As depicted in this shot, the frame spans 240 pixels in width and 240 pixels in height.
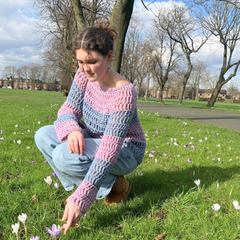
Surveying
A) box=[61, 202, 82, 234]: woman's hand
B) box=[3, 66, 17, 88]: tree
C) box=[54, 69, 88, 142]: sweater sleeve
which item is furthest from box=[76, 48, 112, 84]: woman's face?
box=[3, 66, 17, 88]: tree

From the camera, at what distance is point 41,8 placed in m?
18.0

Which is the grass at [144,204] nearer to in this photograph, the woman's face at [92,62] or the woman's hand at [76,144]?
the woman's hand at [76,144]

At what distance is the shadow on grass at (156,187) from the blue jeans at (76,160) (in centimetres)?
27

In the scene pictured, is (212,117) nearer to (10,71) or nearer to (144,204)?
(144,204)

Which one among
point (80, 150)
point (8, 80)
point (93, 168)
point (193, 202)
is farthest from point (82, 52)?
point (8, 80)

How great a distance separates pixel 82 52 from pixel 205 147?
3.96m

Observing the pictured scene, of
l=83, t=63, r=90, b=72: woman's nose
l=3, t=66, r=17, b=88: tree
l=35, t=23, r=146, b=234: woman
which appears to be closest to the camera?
l=35, t=23, r=146, b=234: woman

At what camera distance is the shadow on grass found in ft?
6.77

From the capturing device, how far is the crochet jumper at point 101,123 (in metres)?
1.69

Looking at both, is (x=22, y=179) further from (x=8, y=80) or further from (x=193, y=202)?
(x=8, y=80)

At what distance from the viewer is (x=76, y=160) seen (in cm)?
194

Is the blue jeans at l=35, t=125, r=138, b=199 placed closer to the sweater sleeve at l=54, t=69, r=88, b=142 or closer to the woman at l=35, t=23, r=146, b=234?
the woman at l=35, t=23, r=146, b=234

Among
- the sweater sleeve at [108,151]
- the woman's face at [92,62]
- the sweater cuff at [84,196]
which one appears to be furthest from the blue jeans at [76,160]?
the woman's face at [92,62]

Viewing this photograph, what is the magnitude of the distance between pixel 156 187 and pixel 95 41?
1830 millimetres
